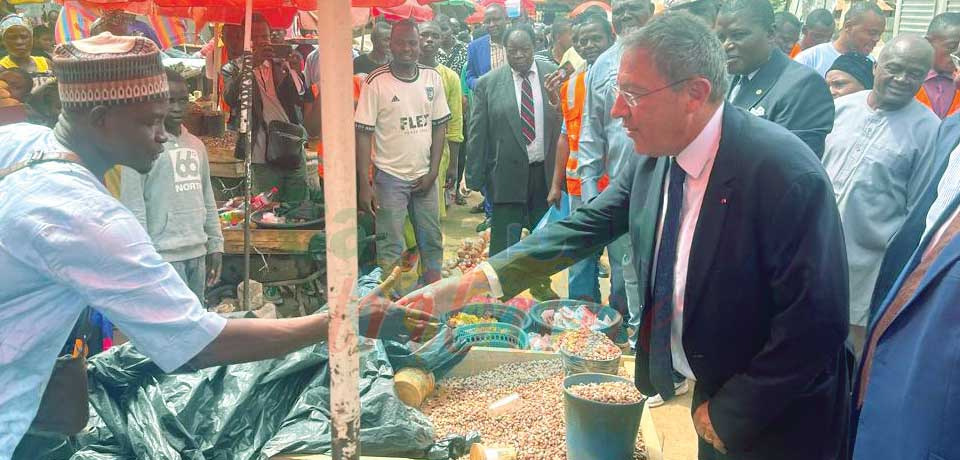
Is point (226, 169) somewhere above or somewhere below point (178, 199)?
below

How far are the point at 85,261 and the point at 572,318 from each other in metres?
3.63

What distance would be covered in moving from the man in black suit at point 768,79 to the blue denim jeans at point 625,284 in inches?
56.0

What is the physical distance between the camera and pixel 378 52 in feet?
23.6

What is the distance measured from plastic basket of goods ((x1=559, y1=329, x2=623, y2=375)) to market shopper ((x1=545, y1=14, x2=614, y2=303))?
143 cm

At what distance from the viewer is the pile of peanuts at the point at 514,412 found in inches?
136

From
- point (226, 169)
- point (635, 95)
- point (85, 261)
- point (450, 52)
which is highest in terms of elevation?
point (450, 52)

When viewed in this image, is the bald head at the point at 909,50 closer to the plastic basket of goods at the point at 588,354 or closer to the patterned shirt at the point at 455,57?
the plastic basket of goods at the point at 588,354

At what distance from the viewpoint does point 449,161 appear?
782cm

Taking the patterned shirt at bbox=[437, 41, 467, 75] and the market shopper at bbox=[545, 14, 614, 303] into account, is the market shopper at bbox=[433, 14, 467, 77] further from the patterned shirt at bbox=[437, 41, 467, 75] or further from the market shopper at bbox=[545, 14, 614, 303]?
the market shopper at bbox=[545, 14, 614, 303]

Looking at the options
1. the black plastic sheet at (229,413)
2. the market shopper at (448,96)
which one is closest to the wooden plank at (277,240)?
the market shopper at (448,96)

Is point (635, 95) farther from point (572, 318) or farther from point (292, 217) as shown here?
point (292, 217)

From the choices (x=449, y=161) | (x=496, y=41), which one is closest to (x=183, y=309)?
(x=449, y=161)

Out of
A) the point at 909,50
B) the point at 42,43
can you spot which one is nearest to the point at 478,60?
the point at 42,43

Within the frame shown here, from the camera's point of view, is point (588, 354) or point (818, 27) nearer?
point (588, 354)
